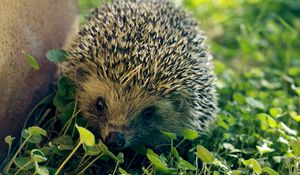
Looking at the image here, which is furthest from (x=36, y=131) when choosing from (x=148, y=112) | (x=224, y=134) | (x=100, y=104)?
(x=224, y=134)

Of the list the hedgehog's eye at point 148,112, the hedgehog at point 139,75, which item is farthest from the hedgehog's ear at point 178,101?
the hedgehog's eye at point 148,112

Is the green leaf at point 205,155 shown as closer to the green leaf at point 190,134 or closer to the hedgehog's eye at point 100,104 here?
the green leaf at point 190,134

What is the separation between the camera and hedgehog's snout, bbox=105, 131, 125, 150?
2508 millimetres

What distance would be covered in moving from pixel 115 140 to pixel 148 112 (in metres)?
0.34

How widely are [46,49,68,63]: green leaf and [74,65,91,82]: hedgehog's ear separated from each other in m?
0.10

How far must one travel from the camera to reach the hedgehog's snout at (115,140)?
2508 millimetres

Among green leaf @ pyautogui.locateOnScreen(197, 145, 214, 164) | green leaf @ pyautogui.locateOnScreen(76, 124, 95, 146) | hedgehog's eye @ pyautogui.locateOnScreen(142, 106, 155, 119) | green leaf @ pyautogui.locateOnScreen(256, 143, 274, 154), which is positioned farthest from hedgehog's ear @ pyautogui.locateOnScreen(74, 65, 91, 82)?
green leaf @ pyautogui.locateOnScreen(256, 143, 274, 154)

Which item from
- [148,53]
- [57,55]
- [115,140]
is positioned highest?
[148,53]

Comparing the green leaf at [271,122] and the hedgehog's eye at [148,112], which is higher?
the green leaf at [271,122]

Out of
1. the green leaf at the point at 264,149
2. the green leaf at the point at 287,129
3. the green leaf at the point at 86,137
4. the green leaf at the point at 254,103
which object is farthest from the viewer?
the green leaf at the point at 254,103

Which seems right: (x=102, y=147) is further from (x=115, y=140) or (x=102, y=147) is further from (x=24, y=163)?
(x=24, y=163)

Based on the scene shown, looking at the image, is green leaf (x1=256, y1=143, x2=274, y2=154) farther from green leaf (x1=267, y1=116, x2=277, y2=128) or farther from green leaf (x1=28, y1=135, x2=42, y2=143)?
green leaf (x1=28, y1=135, x2=42, y2=143)

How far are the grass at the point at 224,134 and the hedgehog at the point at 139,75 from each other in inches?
3.8

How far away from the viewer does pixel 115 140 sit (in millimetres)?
2508
